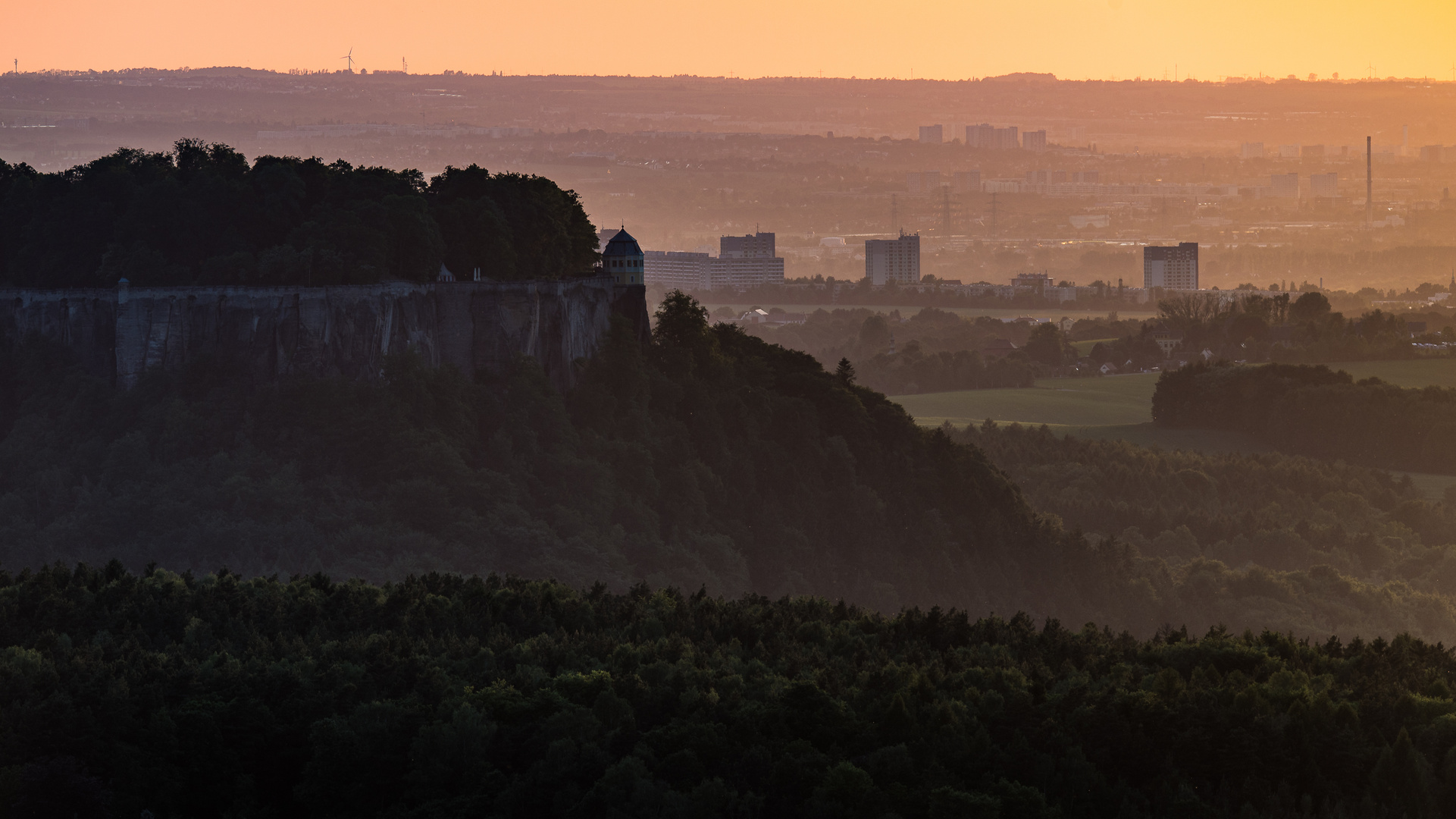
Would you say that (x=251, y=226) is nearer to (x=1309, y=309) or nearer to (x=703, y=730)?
(x=703, y=730)

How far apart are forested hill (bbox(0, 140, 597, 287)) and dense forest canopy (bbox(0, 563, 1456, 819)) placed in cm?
2645

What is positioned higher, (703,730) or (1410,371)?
(1410,371)

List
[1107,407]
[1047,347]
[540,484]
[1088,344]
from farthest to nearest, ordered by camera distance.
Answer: [1088,344] → [1047,347] → [1107,407] → [540,484]

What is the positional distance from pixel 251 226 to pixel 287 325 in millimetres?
6560

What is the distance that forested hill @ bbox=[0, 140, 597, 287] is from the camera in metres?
79.7

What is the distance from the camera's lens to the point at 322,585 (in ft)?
204

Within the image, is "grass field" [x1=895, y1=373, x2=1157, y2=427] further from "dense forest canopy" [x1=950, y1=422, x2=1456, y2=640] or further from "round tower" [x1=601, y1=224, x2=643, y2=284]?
"round tower" [x1=601, y1=224, x2=643, y2=284]

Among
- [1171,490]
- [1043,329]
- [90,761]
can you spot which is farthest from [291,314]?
[1043,329]

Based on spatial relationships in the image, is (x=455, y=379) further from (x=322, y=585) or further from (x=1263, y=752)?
(x=1263, y=752)

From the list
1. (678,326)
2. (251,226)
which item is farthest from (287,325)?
(678,326)

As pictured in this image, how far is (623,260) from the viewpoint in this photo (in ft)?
297

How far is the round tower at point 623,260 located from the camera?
89938 millimetres

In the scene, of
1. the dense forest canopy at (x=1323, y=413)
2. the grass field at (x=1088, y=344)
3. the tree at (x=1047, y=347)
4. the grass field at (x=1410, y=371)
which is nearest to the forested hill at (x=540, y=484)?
the dense forest canopy at (x=1323, y=413)

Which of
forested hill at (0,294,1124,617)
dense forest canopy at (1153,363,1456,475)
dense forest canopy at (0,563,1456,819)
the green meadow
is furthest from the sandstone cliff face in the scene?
dense forest canopy at (1153,363,1456,475)
